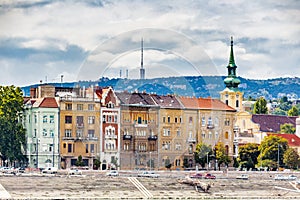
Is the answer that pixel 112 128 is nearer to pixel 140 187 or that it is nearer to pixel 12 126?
pixel 12 126

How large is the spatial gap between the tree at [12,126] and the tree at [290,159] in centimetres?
2399

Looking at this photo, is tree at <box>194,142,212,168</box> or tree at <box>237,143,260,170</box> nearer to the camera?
tree at <box>194,142,212,168</box>

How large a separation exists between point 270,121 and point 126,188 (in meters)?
62.9

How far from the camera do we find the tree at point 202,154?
7906 cm

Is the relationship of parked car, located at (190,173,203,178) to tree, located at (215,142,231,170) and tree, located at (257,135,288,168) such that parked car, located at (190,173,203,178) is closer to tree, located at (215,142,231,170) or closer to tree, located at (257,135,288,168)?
tree, located at (215,142,231,170)

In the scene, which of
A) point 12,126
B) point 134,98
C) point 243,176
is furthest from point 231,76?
point 243,176

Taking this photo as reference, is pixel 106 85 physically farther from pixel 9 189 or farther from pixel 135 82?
pixel 9 189

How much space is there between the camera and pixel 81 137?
7444 cm

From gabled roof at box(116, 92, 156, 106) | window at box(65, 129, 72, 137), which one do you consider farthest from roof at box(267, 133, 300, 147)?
window at box(65, 129, 72, 137)

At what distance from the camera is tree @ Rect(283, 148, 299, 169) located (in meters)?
86.2

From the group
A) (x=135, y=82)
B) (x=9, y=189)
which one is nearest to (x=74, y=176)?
(x=9, y=189)

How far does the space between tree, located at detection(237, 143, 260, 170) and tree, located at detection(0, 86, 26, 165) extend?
20.5 m

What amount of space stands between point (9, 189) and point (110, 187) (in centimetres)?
628

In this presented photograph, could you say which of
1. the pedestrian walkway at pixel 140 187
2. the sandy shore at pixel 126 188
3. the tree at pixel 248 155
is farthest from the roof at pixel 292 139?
the pedestrian walkway at pixel 140 187
